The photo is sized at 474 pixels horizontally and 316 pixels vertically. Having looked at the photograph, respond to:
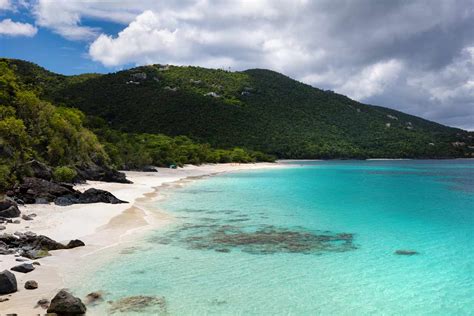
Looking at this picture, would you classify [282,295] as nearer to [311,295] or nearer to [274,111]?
[311,295]

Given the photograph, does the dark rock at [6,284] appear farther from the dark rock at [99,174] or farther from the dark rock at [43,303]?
the dark rock at [99,174]

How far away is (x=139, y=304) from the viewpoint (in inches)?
448

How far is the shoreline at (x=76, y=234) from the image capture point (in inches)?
458

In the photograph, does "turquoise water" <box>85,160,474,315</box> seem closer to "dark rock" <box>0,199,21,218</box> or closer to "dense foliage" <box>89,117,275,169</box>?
"dark rock" <box>0,199,21,218</box>

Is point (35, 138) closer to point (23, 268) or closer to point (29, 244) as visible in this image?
point (29, 244)

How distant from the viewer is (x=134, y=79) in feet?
504

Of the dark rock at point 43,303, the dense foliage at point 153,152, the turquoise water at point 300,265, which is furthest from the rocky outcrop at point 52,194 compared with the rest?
the dense foliage at point 153,152

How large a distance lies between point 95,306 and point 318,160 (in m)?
154

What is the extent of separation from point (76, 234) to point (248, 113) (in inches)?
5564

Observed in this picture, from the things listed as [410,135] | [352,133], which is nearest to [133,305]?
[352,133]

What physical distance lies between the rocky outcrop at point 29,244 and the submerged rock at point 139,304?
207 inches

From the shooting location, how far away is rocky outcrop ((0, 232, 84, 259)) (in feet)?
49.4

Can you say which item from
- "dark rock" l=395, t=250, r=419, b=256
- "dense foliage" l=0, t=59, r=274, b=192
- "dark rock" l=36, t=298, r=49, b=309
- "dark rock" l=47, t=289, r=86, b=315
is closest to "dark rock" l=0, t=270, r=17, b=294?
"dark rock" l=36, t=298, r=49, b=309

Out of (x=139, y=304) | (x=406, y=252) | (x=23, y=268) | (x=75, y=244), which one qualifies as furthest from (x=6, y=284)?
(x=406, y=252)
